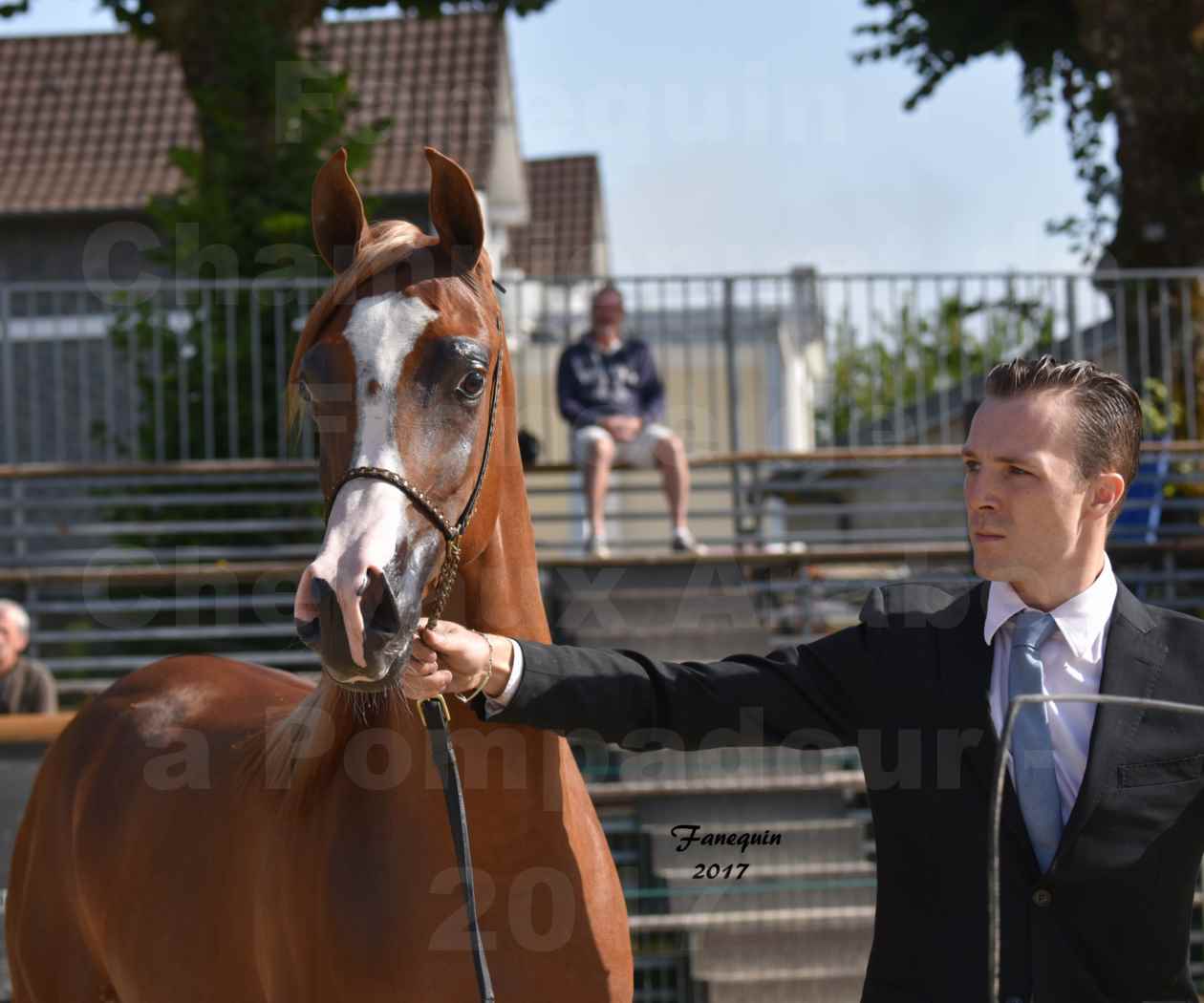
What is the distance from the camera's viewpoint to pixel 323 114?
32.0 feet

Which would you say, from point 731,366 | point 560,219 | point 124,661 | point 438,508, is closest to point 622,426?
point 731,366

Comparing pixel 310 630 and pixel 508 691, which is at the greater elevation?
pixel 310 630

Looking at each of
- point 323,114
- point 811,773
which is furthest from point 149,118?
point 811,773

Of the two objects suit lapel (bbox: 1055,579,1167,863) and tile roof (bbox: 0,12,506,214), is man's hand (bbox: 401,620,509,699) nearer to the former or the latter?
suit lapel (bbox: 1055,579,1167,863)

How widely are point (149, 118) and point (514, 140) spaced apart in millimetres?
5672

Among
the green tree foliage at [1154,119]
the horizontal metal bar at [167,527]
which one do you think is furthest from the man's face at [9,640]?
the green tree foliage at [1154,119]

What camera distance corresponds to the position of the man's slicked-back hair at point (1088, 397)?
6.88ft

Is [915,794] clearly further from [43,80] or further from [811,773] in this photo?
[43,80]

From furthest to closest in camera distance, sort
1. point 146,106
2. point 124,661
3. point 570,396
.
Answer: point 146,106 → point 570,396 → point 124,661

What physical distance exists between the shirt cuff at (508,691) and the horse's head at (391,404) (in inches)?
7.3

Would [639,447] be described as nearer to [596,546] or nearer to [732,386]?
[596,546]

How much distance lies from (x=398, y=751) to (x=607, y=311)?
6.03 m

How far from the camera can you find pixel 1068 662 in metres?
2.14

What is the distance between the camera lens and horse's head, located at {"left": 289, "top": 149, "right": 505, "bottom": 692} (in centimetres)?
202
